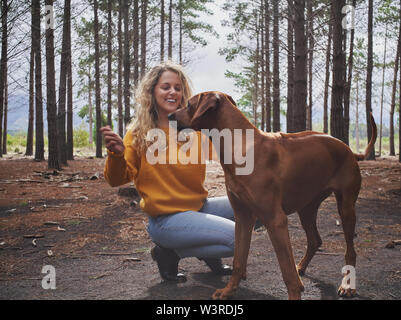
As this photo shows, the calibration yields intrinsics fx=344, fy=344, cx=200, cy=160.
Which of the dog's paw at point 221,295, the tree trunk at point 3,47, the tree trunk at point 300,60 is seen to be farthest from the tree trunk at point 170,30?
the dog's paw at point 221,295

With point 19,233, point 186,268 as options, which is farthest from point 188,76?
point 19,233

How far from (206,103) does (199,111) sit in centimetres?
7

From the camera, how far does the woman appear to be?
2.89m

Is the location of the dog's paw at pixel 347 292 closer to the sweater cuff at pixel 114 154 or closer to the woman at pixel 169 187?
the woman at pixel 169 187

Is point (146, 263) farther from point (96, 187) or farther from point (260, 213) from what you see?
point (96, 187)

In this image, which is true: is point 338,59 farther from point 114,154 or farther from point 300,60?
point 114,154

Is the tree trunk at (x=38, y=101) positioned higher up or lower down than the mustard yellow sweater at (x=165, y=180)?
higher up

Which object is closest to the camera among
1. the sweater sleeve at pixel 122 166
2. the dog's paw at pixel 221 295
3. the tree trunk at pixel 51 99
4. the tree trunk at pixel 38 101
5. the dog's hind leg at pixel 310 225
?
the dog's paw at pixel 221 295

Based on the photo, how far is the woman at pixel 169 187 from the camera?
114 inches

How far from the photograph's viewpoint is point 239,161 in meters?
2.21

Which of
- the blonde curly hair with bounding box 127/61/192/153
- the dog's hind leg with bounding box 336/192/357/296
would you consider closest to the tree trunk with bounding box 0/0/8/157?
the blonde curly hair with bounding box 127/61/192/153

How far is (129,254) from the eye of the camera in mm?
3980

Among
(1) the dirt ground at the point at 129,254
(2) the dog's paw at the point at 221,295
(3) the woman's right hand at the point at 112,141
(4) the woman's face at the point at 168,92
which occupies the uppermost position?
(4) the woman's face at the point at 168,92

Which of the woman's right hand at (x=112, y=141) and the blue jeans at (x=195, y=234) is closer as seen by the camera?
the woman's right hand at (x=112, y=141)
